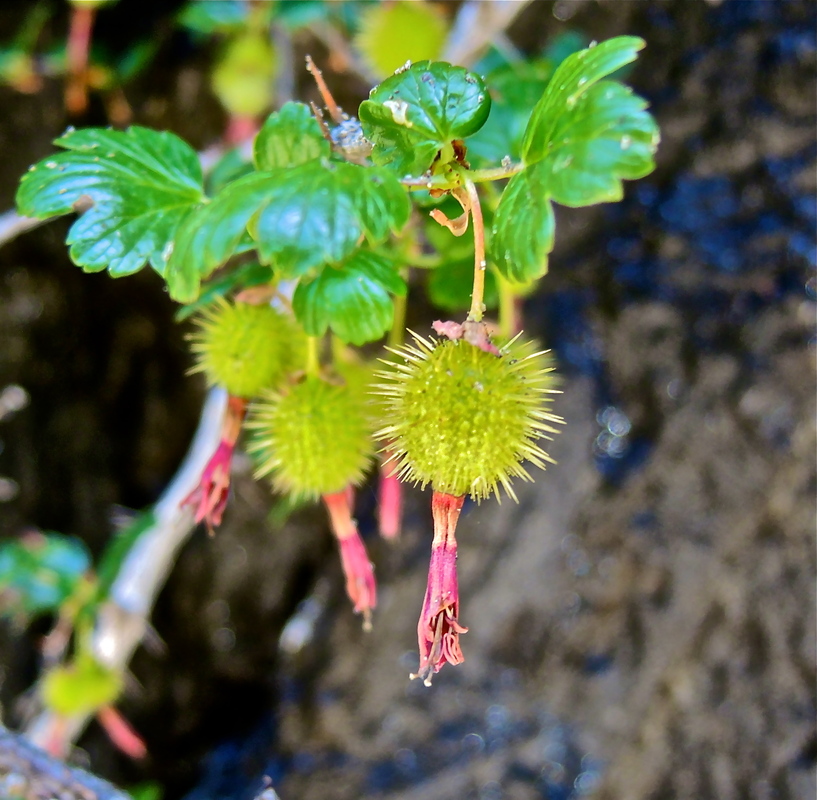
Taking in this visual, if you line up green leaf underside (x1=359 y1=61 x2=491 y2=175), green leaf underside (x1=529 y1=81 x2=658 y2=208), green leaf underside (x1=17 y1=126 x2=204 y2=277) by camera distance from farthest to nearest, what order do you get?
green leaf underside (x1=17 y1=126 x2=204 y2=277), green leaf underside (x1=359 y1=61 x2=491 y2=175), green leaf underside (x1=529 y1=81 x2=658 y2=208)

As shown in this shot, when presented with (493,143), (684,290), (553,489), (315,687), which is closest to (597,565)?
(553,489)

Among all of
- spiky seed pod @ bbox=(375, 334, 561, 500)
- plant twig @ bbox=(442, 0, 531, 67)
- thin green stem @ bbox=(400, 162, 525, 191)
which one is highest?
plant twig @ bbox=(442, 0, 531, 67)

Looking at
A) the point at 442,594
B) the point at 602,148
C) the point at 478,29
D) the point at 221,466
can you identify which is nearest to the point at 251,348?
the point at 221,466

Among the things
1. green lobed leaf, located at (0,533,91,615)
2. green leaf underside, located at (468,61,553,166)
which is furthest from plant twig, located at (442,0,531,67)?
green lobed leaf, located at (0,533,91,615)

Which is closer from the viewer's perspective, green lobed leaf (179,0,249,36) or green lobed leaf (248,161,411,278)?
green lobed leaf (248,161,411,278)

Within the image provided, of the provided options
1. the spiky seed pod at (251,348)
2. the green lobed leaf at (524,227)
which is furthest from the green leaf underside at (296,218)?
the spiky seed pod at (251,348)

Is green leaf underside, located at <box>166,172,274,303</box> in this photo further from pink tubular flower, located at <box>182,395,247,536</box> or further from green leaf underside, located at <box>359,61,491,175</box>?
pink tubular flower, located at <box>182,395,247,536</box>

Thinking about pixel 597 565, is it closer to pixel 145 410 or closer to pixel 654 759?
pixel 654 759

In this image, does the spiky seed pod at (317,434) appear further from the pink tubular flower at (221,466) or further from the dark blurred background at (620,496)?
the dark blurred background at (620,496)
